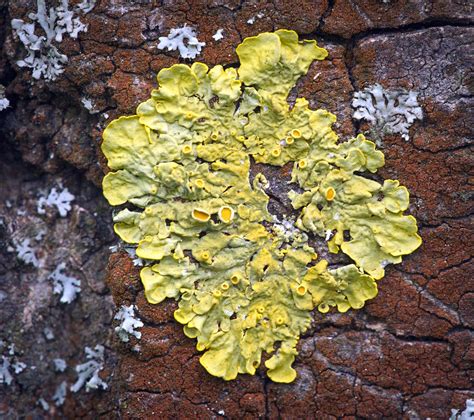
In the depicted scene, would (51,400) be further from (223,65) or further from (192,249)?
(223,65)

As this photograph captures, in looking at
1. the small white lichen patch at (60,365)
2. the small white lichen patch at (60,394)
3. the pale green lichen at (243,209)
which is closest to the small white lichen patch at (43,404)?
the small white lichen patch at (60,394)

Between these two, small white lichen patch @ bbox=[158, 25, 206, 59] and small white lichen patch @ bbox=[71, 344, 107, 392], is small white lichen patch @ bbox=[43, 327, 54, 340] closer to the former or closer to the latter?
small white lichen patch @ bbox=[71, 344, 107, 392]

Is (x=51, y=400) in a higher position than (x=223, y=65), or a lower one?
lower

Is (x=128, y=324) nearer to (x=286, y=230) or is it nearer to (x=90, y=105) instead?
→ (x=286, y=230)

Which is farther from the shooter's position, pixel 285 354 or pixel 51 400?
pixel 51 400

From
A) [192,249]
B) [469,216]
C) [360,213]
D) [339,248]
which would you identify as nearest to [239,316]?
[192,249]

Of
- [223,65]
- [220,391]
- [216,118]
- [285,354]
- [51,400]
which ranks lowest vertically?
[51,400]

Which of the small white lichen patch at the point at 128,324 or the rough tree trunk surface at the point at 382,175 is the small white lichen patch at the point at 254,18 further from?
the small white lichen patch at the point at 128,324
